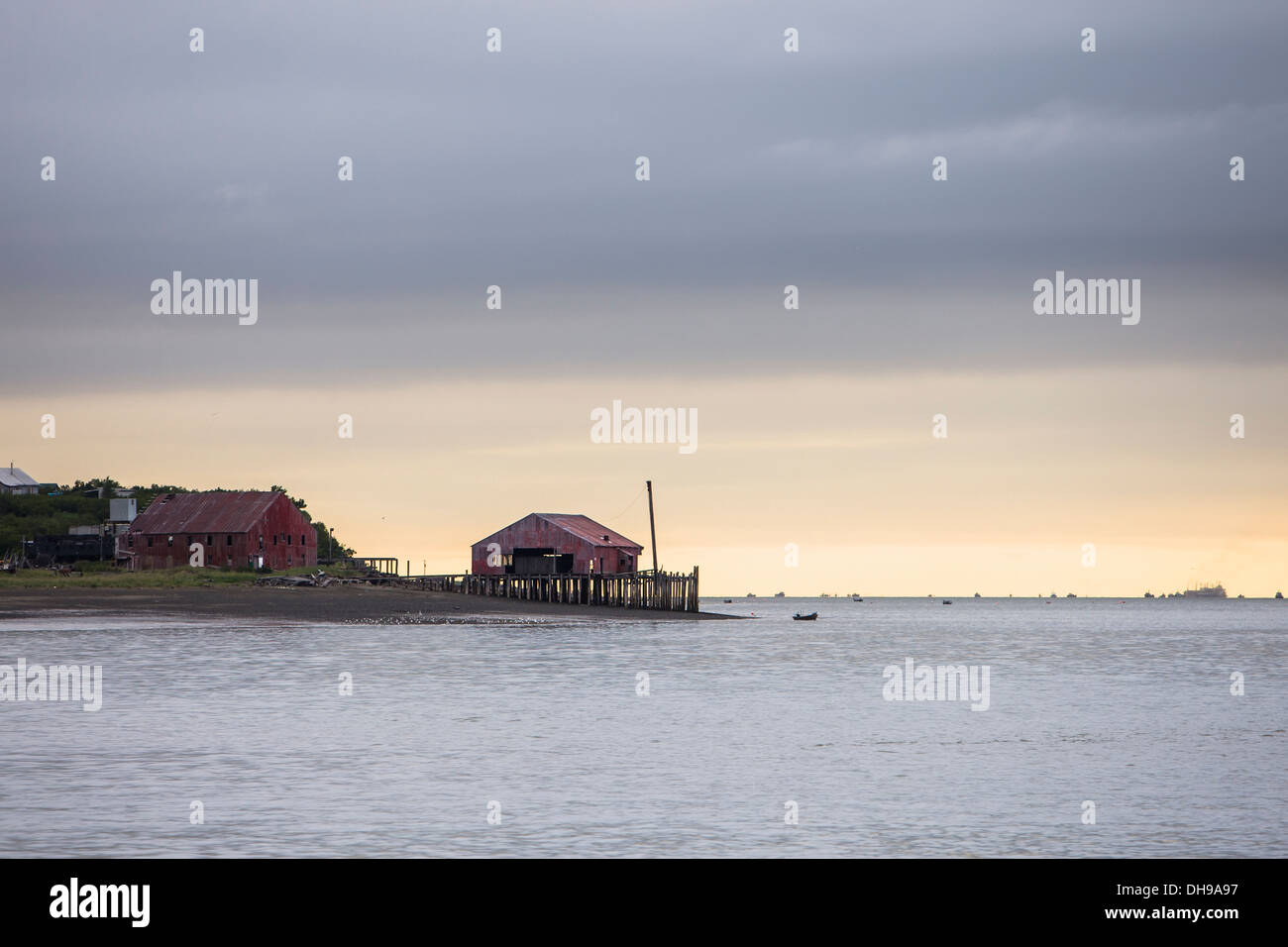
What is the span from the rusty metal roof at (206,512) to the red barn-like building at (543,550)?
1572cm

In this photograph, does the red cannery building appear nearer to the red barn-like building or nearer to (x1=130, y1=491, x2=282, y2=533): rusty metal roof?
(x1=130, y1=491, x2=282, y2=533): rusty metal roof

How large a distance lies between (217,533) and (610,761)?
77.3 m

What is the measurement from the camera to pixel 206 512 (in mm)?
99125

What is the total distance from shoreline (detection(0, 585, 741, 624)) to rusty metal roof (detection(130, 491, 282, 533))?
1345cm

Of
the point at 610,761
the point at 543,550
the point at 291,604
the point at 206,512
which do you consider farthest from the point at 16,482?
the point at 610,761

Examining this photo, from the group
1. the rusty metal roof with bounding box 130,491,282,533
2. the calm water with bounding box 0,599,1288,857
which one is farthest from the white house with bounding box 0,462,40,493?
the calm water with bounding box 0,599,1288,857

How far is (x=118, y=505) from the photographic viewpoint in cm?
→ 11331

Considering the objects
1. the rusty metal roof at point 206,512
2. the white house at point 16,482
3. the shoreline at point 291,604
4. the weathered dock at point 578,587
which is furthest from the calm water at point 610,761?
the white house at point 16,482

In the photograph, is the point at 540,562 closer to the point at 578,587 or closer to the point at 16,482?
the point at 578,587

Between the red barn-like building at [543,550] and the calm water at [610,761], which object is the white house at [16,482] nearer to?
the red barn-like building at [543,550]

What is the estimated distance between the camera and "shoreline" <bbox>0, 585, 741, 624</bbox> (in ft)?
225
